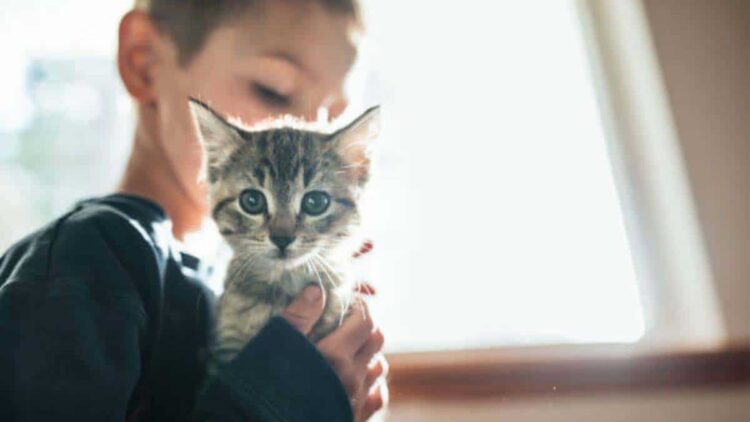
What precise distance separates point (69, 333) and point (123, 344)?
4 centimetres

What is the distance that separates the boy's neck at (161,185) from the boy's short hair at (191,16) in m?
0.09

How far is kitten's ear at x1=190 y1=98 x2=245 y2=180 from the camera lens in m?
0.52

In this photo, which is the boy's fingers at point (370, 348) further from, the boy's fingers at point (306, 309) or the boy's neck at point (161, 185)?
the boy's neck at point (161, 185)

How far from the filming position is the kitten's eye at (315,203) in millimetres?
512

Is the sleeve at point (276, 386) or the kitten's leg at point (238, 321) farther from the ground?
the kitten's leg at point (238, 321)

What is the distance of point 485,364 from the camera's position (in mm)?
794

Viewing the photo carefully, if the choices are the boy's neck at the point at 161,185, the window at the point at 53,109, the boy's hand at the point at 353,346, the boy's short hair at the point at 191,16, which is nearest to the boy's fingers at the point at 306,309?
the boy's hand at the point at 353,346

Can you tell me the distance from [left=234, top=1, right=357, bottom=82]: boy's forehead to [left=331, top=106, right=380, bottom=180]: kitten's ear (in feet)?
0.52

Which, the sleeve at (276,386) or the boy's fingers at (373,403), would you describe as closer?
the sleeve at (276,386)

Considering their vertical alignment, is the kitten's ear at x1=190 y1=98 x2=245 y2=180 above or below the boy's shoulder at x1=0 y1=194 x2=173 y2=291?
above

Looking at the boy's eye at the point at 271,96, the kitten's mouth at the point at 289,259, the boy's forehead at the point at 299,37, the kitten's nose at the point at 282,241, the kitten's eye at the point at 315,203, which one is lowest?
the kitten's mouth at the point at 289,259

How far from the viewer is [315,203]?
1.69 ft

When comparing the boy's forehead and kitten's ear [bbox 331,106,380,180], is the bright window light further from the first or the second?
kitten's ear [bbox 331,106,380,180]

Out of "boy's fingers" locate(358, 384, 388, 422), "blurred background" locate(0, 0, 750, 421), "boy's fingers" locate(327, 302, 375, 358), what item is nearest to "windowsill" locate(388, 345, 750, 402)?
"blurred background" locate(0, 0, 750, 421)
